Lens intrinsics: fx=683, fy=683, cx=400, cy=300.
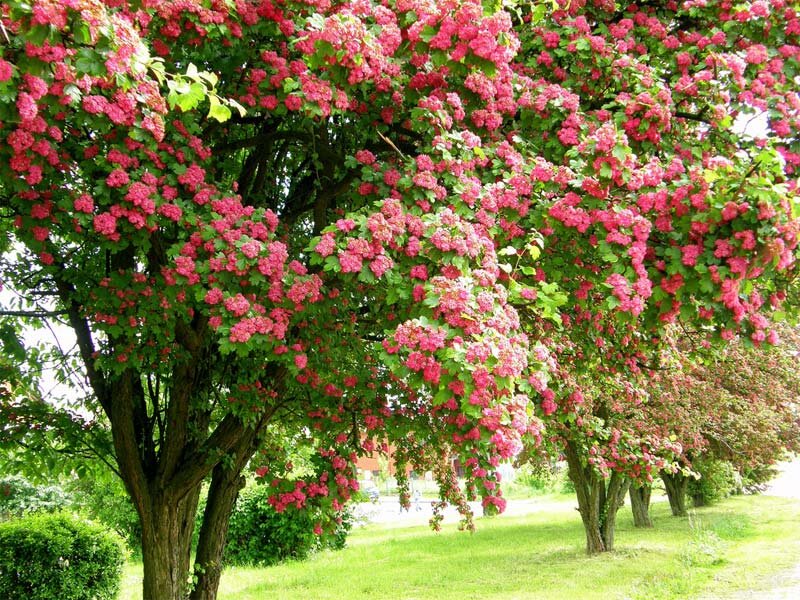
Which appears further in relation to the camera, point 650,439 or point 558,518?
point 558,518

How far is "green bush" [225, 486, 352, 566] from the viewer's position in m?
19.3

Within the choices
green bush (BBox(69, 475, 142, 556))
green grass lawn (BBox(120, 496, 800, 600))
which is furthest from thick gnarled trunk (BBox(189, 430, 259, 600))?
green bush (BBox(69, 475, 142, 556))

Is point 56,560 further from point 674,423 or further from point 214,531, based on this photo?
point 674,423

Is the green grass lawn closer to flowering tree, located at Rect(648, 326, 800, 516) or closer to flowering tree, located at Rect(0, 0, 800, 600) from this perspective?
flowering tree, located at Rect(648, 326, 800, 516)

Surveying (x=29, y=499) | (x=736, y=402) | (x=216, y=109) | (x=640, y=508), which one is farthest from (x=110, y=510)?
(x=216, y=109)

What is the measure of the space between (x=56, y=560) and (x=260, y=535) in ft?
26.9

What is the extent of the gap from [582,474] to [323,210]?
1227cm

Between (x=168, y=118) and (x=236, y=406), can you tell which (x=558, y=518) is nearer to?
(x=236, y=406)

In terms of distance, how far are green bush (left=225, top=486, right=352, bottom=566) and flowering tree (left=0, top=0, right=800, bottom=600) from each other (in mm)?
12348

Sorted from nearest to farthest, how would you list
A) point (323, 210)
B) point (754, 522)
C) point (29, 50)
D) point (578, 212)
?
point (29, 50), point (578, 212), point (323, 210), point (754, 522)

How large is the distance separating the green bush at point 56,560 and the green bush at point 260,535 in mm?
6634

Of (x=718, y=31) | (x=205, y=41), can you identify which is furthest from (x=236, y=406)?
(x=718, y=31)

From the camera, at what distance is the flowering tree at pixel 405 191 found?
4336mm

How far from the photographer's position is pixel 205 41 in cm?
530
